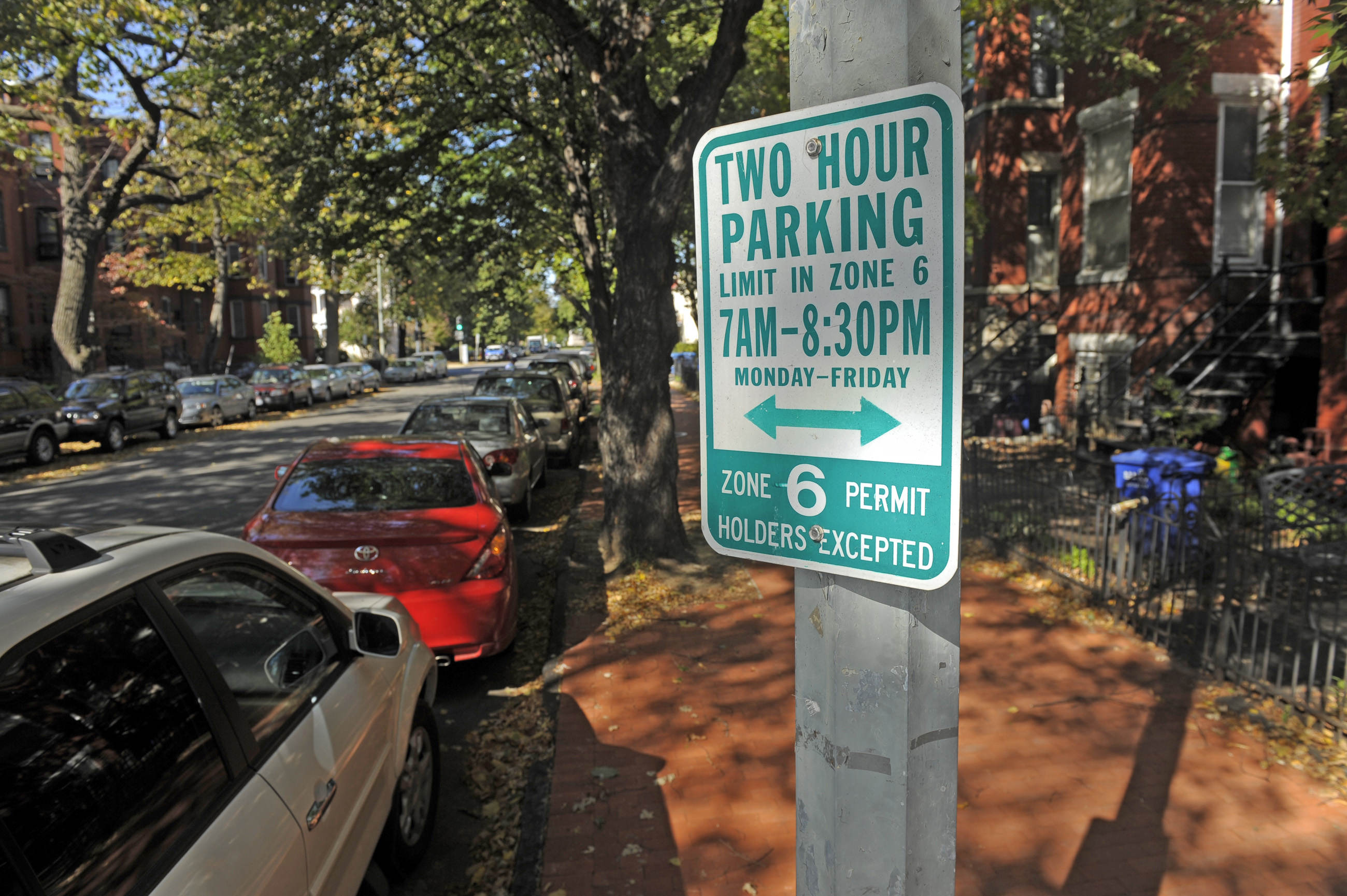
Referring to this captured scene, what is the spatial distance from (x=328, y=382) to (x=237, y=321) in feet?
55.2

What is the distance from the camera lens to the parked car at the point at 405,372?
51.8 meters

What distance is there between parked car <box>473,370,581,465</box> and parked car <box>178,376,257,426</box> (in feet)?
41.1

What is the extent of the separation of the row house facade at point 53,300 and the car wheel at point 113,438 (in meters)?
8.41

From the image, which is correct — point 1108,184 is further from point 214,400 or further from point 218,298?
point 218,298

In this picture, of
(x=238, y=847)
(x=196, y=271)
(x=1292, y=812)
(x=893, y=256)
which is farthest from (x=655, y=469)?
(x=196, y=271)

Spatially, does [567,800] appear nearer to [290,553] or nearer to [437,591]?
[437,591]

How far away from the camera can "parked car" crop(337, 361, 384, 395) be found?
42219 millimetres

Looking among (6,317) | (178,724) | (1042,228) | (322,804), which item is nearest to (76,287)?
(6,317)

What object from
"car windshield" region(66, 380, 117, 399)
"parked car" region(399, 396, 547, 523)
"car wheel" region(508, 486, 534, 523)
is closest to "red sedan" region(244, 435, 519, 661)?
"parked car" region(399, 396, 547, 523)

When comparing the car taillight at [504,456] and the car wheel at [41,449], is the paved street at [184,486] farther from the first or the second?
the car taillight at [504,456]

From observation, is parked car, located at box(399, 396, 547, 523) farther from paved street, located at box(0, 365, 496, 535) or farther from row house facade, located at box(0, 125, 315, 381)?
row house facade, located at box(0, 125, 315, 381)

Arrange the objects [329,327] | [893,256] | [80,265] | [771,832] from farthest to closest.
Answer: [329,327]
[80,265]
[771,832]
[893,256]

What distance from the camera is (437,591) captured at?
19.7 feet

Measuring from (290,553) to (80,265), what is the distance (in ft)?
70.8
